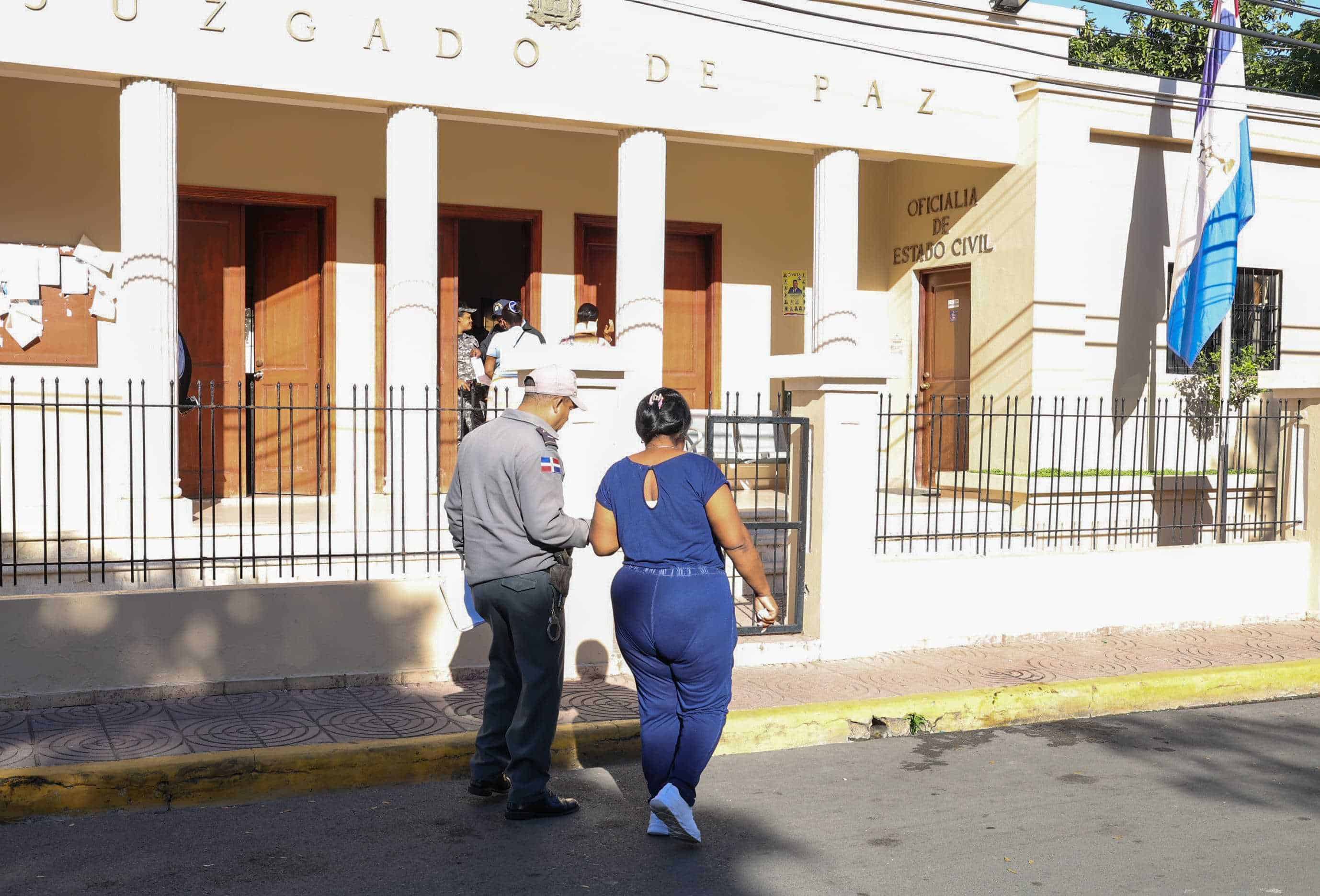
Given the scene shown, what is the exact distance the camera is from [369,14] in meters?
10.1

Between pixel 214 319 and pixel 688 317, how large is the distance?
4.79 metres

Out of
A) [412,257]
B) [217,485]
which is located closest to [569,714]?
A: [412,257]

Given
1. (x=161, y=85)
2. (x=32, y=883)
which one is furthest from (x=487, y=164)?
(x=32, y=883)

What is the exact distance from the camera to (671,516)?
479cm

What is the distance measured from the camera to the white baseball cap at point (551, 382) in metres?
5.18

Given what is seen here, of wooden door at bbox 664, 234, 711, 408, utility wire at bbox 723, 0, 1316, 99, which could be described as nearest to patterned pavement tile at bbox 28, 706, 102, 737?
utility wire at bbox 723, 0, 1316, 99

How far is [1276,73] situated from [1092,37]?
3.60 metres

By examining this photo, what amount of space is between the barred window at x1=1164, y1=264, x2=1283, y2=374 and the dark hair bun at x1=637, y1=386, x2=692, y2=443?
10330 mm

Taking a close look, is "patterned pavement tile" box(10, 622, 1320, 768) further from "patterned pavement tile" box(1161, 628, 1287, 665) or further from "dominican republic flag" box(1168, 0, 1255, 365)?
"dominican republic flag" box(1168, 0, 1255, 365)

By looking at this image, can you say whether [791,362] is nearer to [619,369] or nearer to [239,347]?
[619,369]

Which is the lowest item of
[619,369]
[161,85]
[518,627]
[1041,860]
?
[1041,860]

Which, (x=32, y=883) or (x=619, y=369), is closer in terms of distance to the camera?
(x=32, y=883)

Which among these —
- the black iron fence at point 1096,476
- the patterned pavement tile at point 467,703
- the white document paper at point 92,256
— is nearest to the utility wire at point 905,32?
the black iron fence at point 1096,476

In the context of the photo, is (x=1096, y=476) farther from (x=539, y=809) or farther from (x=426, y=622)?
(x=539, y=809)
